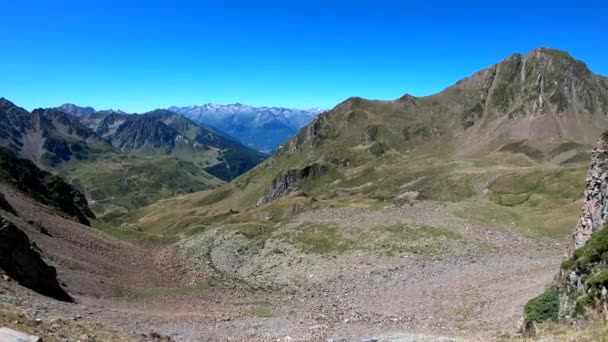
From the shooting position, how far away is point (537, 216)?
6906cm

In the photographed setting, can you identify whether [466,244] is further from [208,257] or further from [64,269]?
[64,269]

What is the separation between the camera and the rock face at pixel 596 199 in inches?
1260

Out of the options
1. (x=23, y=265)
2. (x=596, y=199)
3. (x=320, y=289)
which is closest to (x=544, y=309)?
(x=596, y=199)

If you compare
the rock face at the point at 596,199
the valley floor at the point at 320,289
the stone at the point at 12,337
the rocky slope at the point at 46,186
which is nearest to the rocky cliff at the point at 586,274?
the rock face at the point at 596,199

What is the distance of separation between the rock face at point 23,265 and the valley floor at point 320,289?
118 inches

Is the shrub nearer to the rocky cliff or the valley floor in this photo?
the rocky cliff

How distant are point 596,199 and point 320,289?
90.4 feet

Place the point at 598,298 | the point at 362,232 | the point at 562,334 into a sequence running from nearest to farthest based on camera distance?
1. the point at 562,334
2. the point at 598,298
3. the point at 362,232

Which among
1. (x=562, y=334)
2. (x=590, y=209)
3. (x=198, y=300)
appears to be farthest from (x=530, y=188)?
(x=562, y=334)

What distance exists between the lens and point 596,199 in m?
33.0

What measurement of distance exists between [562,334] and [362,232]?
150 ft

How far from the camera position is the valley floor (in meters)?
33.6

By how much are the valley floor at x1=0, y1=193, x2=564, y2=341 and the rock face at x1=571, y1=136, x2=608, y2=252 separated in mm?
7424

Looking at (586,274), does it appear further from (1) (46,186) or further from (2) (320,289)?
(1) (46,186)
